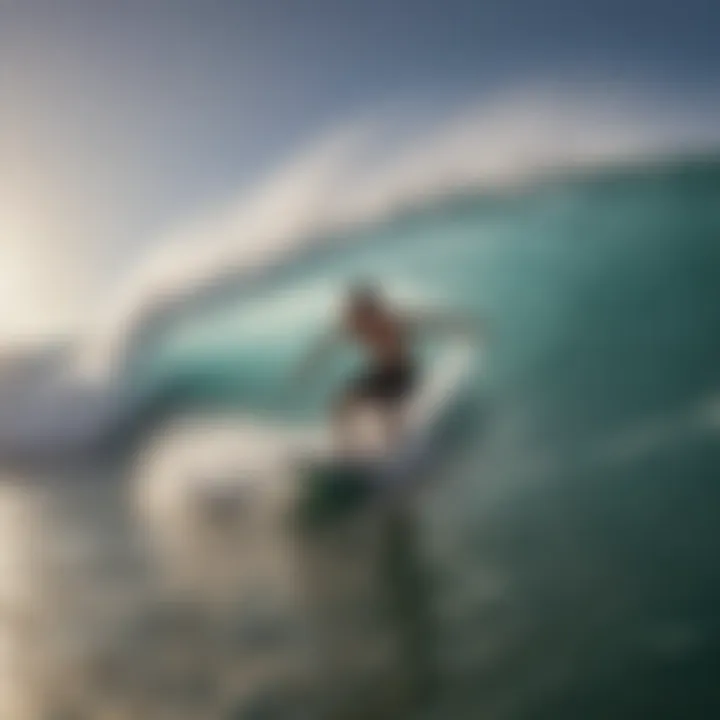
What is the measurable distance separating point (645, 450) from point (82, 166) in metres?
0.71

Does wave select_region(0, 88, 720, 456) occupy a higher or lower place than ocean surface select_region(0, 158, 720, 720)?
higher

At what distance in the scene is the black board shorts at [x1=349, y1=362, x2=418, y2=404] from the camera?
122 centimetres

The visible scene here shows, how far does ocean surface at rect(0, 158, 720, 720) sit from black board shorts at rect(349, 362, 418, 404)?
27 millimetres

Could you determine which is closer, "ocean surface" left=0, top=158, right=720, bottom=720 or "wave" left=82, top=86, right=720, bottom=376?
"ocean surface" left=0, top=158, right=720, bottom=720

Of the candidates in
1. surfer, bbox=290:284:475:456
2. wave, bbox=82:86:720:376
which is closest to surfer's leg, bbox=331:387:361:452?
surfer, bbox=290:284:475:456

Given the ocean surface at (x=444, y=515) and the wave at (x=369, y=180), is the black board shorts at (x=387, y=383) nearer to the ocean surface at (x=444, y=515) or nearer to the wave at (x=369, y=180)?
the ocean surface at (x=444, y=515)

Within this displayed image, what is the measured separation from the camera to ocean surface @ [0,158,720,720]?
1142 mm

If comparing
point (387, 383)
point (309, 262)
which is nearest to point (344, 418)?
point (387, 383)

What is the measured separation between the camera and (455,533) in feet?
3.88

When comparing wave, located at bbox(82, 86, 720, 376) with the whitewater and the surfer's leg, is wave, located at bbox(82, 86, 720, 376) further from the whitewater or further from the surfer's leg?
the surfer's leg

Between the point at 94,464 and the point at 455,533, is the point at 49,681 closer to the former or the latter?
the point at 94,464

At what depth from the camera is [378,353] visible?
1230mm

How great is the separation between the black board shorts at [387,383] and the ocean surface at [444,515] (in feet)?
0.09

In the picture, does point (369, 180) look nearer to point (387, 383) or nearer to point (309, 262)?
point (309, 262)
